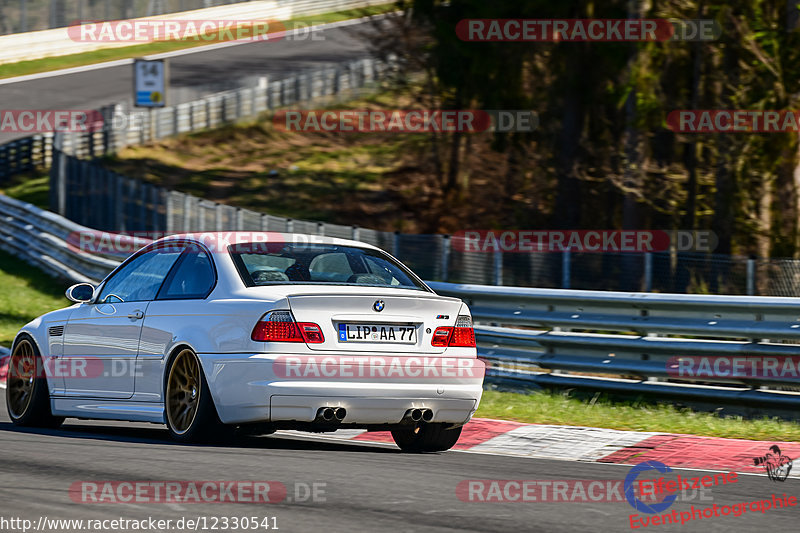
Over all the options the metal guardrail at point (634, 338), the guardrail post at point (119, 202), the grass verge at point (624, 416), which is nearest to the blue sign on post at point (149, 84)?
the guardrail post at point (119, 202)

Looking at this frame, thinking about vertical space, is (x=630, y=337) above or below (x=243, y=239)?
below

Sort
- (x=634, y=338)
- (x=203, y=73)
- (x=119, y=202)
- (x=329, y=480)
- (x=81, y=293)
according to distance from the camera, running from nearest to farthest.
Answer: (x=329, y=480) < (x=81, y=293) < (x=634, y=338) < (x=119, y=202) < (x=203, y=73)

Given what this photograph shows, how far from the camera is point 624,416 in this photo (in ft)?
33.2

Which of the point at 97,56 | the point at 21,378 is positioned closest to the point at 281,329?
the point at 21,378

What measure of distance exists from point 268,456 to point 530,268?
949cm

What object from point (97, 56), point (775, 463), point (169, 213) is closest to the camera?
point (775, 463)

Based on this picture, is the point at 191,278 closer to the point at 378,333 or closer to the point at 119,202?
the point at 378,333

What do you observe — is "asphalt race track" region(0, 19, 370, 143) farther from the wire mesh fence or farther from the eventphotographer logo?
the eventphotographer logo

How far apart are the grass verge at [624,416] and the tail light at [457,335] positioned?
175 centimetres

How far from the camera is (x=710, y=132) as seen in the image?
23266 mm

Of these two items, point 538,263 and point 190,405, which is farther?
point 538,263

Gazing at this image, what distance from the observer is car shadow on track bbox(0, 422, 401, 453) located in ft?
26.8

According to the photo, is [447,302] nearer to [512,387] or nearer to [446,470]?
[446,470]

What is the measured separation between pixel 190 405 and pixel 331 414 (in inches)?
39.1
